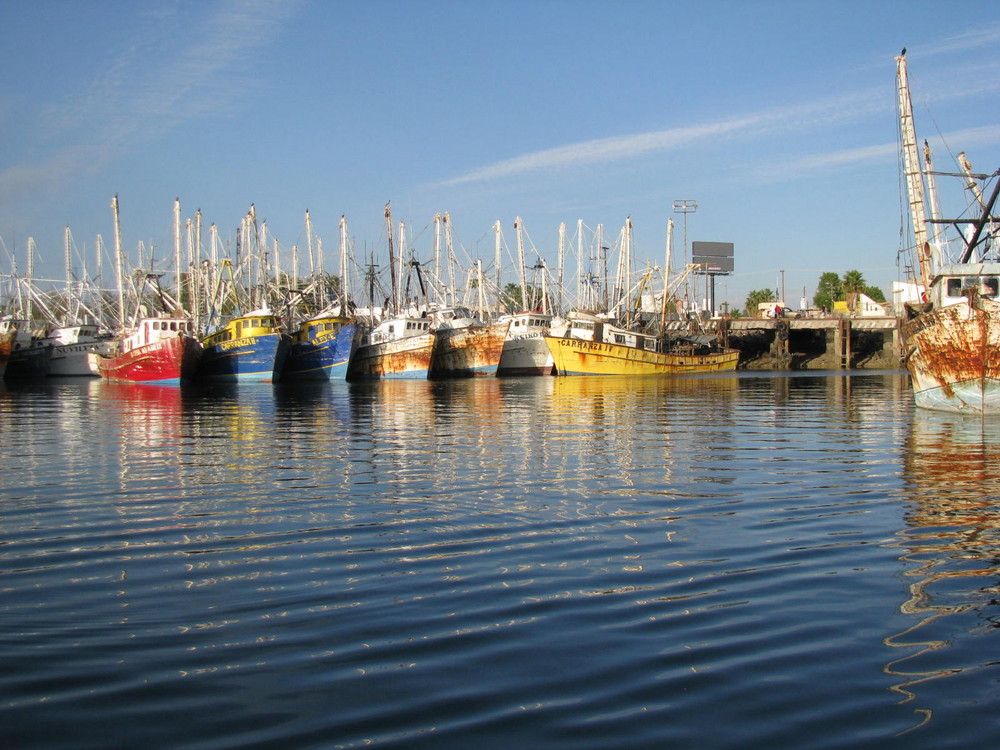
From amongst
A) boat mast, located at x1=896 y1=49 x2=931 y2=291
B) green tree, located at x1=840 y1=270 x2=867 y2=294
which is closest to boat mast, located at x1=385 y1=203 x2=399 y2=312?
boat mast, located at x1=896 y1=49 x2=931 y2=291

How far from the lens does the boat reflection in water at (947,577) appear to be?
20.0 feet

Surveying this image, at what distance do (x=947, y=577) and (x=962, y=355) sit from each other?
69.2ft

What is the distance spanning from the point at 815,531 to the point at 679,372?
203ft

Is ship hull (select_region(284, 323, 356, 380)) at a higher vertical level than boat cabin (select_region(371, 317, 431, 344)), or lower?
lower

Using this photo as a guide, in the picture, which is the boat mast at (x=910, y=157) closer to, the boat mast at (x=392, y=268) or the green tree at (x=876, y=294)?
the boat mast at (x=392, y=268)

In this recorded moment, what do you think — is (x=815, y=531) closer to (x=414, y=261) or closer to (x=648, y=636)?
(x=648, y=636)

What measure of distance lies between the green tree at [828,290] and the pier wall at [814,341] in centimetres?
4322

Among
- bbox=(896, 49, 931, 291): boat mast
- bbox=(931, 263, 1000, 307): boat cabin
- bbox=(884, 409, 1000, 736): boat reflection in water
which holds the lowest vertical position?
bbox=(884, 409, 1000, 736): boat reflection in water

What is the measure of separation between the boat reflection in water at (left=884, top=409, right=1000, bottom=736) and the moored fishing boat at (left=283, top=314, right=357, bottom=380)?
46.1 m

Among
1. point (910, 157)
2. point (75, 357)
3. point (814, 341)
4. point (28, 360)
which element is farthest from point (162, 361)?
point (814, 341)

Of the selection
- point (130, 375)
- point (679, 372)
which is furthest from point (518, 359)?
point (130, 375)

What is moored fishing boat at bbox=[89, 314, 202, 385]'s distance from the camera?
54938 millimetres

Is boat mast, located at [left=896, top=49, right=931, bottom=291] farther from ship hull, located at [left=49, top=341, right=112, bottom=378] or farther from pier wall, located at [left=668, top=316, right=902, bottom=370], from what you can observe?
ship hull, located at [left=49, top=341, right=112, bottom=378]

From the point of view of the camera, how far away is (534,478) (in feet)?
49.3
